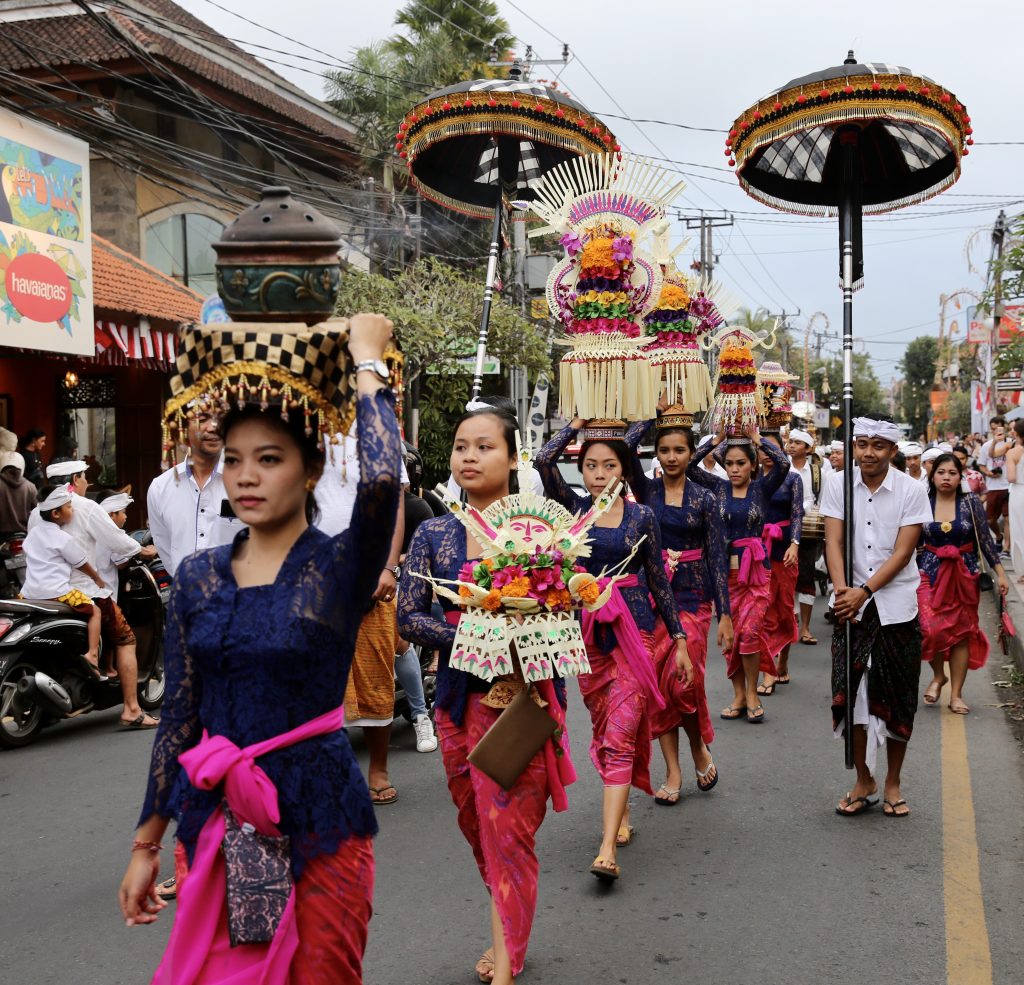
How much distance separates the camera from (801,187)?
7480mm

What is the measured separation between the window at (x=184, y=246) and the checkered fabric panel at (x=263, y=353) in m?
19.0

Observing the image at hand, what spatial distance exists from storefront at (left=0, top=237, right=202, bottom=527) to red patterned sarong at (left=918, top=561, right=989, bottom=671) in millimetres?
9609

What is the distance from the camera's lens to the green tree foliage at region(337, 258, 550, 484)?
1889 centimetres

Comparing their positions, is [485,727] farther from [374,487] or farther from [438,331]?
[438,331]

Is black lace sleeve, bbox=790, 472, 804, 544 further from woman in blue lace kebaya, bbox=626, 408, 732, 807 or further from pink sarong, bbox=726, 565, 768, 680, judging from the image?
woman in blue lace kebaya, bbox=626, 408, 732, 807

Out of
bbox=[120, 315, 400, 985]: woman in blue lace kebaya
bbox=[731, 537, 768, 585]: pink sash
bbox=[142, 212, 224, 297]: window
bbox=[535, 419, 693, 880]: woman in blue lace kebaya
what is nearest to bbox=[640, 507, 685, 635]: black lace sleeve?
bbox=[535, 419, 693, 880]: woman in blue lace kebaya

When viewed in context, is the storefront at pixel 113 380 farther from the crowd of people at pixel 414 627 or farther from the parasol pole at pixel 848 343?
the parasol pole at pixel 848 343

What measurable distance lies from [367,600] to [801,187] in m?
5.69

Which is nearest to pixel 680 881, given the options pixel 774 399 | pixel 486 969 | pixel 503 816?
pixel 486 969

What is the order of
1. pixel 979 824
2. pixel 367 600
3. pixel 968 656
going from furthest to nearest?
1. pixel 968 656
2. pixel 979 824
3. pixel 367 600

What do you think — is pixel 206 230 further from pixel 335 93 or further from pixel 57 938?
pixel 57 938

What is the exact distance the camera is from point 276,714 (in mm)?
2600

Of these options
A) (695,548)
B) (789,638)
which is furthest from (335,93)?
(695,548)

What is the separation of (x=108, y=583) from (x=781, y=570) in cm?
540
